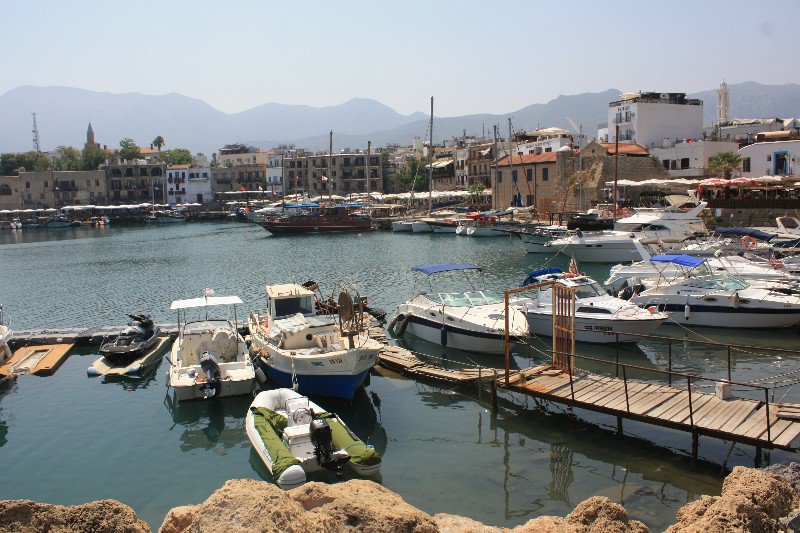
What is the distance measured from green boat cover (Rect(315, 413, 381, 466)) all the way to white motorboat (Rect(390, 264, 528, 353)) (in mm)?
8960

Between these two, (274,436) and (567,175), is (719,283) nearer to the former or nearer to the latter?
(274,436)

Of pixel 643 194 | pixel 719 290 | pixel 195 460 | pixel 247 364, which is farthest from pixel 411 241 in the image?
pixel 195 460

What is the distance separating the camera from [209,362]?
20844 mm

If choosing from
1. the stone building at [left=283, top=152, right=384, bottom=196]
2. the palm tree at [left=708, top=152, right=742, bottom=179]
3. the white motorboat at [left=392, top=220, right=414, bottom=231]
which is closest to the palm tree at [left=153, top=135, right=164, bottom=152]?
the stone building at [left=283, top=152, right=384, bottom=196]

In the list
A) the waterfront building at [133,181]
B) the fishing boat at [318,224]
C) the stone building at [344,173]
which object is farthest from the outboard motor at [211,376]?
the waterfront building at [133,181]

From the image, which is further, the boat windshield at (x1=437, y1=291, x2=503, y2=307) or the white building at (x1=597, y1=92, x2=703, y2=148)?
the white building at (x1=597, y1=92, x2=703, y2=148)

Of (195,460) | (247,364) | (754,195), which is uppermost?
(754,195)

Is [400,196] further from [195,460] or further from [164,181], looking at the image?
[195,460]

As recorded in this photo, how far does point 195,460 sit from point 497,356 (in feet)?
40.2

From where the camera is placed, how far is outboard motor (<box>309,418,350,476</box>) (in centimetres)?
1479

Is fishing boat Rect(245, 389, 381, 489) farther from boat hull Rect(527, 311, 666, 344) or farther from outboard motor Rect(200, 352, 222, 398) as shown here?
boat hull Rect(527, 311, 666, 344)

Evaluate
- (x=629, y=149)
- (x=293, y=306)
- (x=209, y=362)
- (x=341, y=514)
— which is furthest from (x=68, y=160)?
(x=341, y=514)

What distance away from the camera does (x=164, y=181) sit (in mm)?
140000

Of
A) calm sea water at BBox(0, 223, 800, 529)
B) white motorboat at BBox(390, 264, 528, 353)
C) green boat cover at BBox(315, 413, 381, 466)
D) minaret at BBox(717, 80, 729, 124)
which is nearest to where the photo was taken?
calm sea water at BBox(0, 223, 800, 529)
